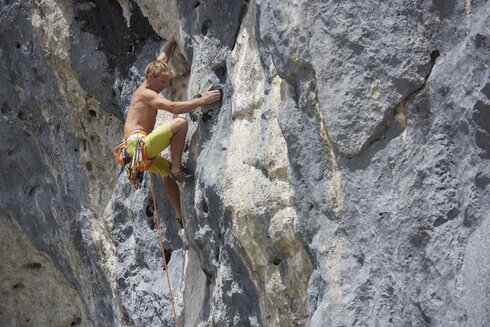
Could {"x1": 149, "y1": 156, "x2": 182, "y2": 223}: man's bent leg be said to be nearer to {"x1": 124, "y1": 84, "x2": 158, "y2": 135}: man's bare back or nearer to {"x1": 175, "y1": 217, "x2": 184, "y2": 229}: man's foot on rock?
{"x1": 175, "y1": 217, "x2": 184, "y2": 229}: man's foot on rock

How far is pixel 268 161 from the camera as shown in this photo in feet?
18.7

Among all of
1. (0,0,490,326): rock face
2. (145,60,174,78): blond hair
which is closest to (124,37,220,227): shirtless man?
(145,60,174,78): blond hair

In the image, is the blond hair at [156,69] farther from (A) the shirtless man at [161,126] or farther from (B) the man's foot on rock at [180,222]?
(B) the man's foot on rock at [180,222]

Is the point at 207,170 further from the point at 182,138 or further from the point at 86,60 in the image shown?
the point at 86,60

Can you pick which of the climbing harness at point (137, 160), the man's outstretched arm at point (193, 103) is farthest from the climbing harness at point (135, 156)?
the man's outstretched arm at point (193, 103)

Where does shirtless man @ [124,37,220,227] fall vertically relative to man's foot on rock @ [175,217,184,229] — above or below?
above

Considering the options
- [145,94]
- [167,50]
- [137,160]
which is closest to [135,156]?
[137,160]

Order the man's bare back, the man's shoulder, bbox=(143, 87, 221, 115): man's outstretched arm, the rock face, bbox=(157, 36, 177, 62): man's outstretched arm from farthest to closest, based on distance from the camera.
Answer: bbox=(157, 36, 177, 62): man's outstretched arm < the man's bare back < the man's shoulder < bbox=(143, 87, 221, 115): man's outstretched arm < the rock face

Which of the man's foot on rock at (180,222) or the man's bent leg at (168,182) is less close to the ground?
the man's bent leg at (168,182)

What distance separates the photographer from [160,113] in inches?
291

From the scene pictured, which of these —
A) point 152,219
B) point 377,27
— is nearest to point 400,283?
point 377,27

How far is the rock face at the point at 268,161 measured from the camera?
179 inches

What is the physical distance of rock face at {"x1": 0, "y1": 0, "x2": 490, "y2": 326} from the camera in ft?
14.9

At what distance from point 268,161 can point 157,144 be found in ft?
3.68
